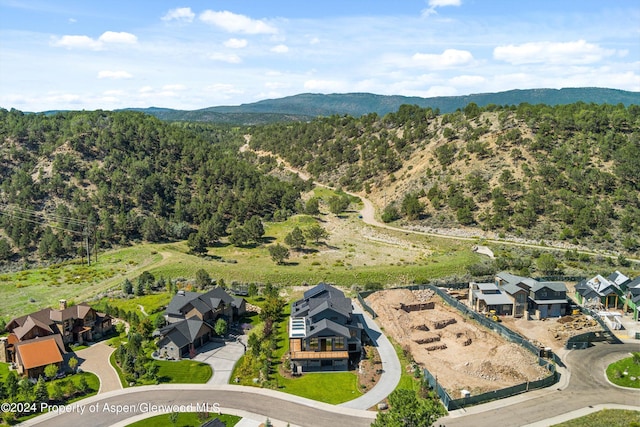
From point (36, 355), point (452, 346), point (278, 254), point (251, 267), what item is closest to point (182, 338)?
point (36, 355)

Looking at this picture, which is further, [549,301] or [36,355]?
[549,301]

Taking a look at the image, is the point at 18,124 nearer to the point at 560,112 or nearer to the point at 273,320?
the point at 273,320

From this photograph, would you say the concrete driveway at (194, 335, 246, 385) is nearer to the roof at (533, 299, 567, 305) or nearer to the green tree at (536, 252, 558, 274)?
the roof at (533, 299, 567, 305)

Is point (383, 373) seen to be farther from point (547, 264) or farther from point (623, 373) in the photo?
point (547, 264)

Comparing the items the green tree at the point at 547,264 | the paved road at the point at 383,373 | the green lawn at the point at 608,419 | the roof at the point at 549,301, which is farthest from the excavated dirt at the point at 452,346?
the green tree at the point at 547,264

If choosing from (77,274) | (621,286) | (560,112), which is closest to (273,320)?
(77,274)

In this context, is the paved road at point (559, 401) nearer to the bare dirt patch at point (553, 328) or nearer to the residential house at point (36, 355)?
the bare dirt patch at point (553, 328)

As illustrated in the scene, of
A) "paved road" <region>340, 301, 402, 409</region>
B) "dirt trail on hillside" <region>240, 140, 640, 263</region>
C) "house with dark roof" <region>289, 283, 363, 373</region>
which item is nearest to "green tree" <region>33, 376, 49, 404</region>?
"house with dark roof" <region>289, 283, 363, 373</region>
